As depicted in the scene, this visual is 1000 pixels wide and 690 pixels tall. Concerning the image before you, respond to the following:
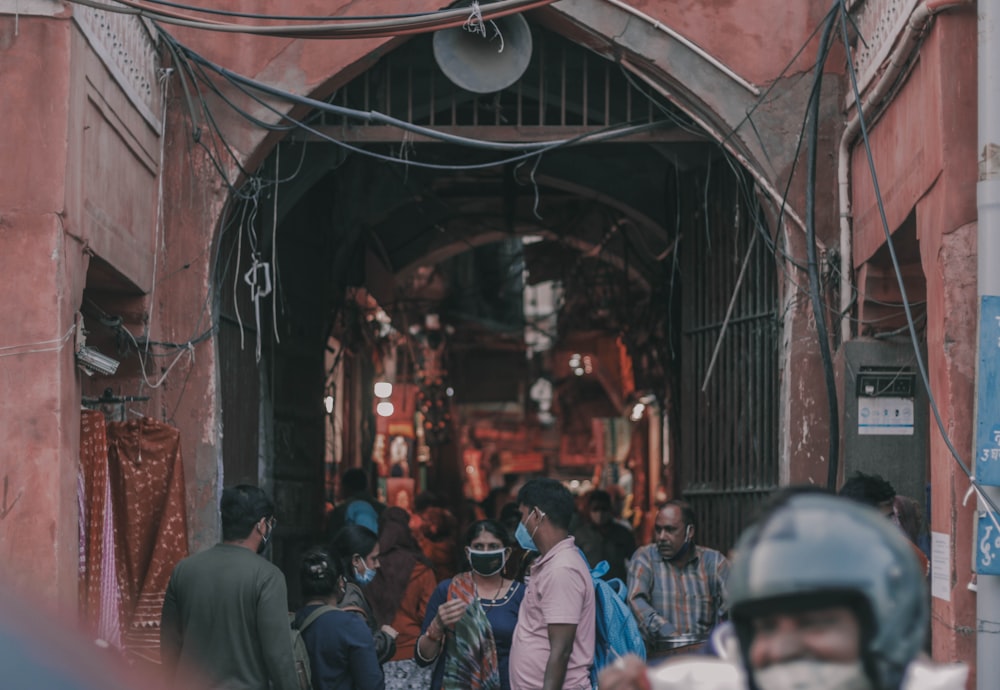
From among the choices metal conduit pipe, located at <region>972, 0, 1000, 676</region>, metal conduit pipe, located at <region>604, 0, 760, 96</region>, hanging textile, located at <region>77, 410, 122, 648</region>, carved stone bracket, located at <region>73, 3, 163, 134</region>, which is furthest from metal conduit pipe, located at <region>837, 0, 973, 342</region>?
hanging textile, located at <region>77, 410, 122, 648</region>

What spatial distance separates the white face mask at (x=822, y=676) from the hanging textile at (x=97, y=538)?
213 inches

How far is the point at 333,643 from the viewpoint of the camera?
5707mm

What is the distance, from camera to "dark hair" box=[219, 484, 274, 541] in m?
5.52

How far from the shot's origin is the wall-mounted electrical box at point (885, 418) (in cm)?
767

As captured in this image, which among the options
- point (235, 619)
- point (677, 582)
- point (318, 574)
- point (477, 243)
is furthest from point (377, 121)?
point (477, 243)

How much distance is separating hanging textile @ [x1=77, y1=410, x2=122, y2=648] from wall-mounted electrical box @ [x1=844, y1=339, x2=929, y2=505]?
3891 mm

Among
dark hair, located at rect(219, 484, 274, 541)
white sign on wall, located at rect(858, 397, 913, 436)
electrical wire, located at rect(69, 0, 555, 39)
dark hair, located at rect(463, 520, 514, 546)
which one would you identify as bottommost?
dark hair, located at rect(463, 520, 514, 546)

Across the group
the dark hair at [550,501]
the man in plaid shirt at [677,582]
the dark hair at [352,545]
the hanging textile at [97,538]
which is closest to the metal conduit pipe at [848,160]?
the man in plaid shirt at [677,582]

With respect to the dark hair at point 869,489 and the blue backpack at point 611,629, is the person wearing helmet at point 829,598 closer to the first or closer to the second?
the blue backpack at point 611,629

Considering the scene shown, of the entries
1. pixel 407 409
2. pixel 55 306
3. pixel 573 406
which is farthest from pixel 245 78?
pixel 573 406

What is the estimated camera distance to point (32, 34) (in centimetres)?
646

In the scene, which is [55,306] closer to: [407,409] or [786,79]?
[786,79]

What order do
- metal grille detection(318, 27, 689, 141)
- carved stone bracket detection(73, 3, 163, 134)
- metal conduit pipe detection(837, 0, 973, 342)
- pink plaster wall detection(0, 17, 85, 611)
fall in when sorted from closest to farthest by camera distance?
1. pink plaster wall detection(0, 17, 85, 611)
2. metal conduit pipe detection(837, 0, 973, 342)
3. carved stone bracket detection(73, 3, 163, 134)
4. metal grille detection(318, 27, 689, 141)

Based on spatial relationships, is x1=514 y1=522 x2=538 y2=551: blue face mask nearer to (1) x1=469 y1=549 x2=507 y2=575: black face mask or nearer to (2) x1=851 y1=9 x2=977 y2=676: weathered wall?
(1) x1=469 y1=549 x2=507 y2=575: black face mask
